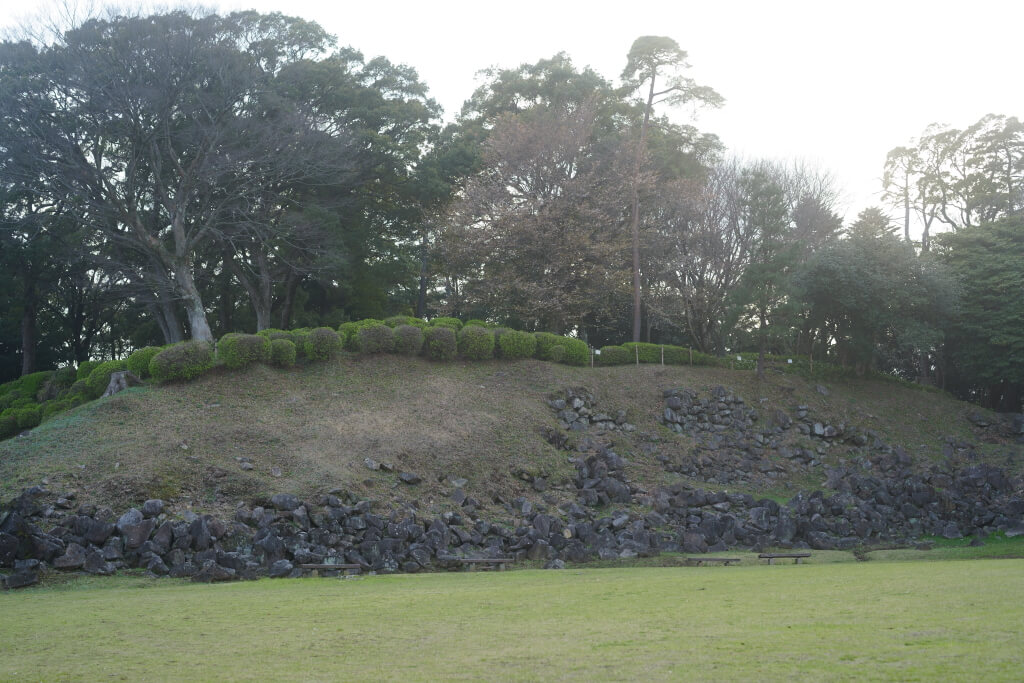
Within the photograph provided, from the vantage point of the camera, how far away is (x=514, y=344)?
99.1ft

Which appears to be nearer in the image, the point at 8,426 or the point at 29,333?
the point at 8,426

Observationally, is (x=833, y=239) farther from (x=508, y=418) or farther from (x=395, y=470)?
(x=395, y=470)

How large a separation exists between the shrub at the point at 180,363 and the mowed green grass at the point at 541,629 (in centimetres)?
1090

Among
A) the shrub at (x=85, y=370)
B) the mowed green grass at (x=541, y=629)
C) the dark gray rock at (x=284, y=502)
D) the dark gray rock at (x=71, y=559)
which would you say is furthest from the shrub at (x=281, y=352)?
the mowed green grass at (x=541, y=629)

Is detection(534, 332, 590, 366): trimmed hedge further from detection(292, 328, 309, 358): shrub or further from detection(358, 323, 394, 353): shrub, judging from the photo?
detection(292, 328, 309, 358): shrub

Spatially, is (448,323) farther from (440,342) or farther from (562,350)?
(562,350)

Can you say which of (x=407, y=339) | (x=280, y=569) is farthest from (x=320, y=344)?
(x=280, y=569)

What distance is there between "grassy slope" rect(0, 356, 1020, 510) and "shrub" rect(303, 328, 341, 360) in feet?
1.31

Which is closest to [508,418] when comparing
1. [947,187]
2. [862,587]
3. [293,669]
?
[862,587]

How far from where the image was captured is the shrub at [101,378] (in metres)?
25.2

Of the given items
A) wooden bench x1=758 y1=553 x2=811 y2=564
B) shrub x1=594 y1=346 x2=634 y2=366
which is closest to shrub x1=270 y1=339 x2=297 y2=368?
shrub x1=594 y1=346 x2=634 y2=366

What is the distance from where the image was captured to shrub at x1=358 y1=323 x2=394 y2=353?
27719 mm

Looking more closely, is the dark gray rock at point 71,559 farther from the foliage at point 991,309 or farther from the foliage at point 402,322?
the foliage at point 991,309

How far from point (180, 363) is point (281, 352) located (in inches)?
122
